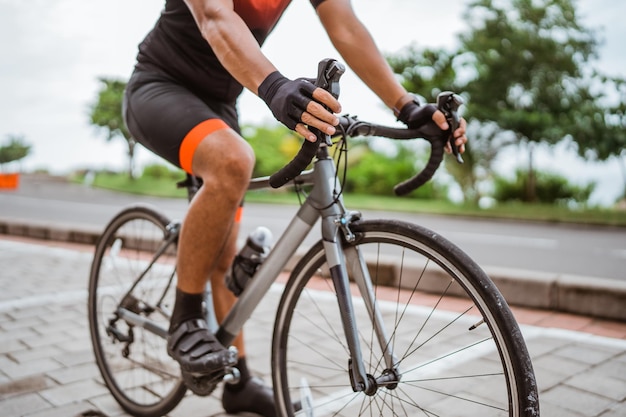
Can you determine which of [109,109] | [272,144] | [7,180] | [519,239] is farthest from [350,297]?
[109,109]

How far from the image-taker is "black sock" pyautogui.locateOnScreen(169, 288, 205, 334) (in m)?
2.24

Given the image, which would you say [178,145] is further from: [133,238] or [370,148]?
[370,148]

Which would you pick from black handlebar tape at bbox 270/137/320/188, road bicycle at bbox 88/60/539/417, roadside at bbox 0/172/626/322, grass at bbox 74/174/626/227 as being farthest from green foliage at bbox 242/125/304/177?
black handlebar tape at bbox 270/137/320/188

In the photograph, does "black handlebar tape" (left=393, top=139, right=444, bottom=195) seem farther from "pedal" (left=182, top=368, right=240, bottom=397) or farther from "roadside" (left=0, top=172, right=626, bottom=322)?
"roadside" (left=0, top=172, right=626, bottom=322)

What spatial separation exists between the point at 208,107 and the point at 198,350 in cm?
90

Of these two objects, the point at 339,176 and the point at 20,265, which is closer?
the point at 339,176

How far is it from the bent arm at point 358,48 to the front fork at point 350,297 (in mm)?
572

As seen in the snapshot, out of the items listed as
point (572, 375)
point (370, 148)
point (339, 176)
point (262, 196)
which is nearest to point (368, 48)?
point (339, 176)

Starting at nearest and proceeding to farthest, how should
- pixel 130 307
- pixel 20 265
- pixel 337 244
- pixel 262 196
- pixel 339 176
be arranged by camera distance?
pixel 337 244, pixel 339 176, pixel 130 307, pixel 20 265, pixel 262 196

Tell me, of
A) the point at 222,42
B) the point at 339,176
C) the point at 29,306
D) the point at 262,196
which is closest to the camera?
the point at 222,42

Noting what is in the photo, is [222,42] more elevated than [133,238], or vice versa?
[222,42]

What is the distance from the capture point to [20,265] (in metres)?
6.68

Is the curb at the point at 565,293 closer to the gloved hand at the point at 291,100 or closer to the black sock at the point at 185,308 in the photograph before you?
the black sock at the point at 185,308

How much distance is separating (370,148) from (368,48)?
913 inches
